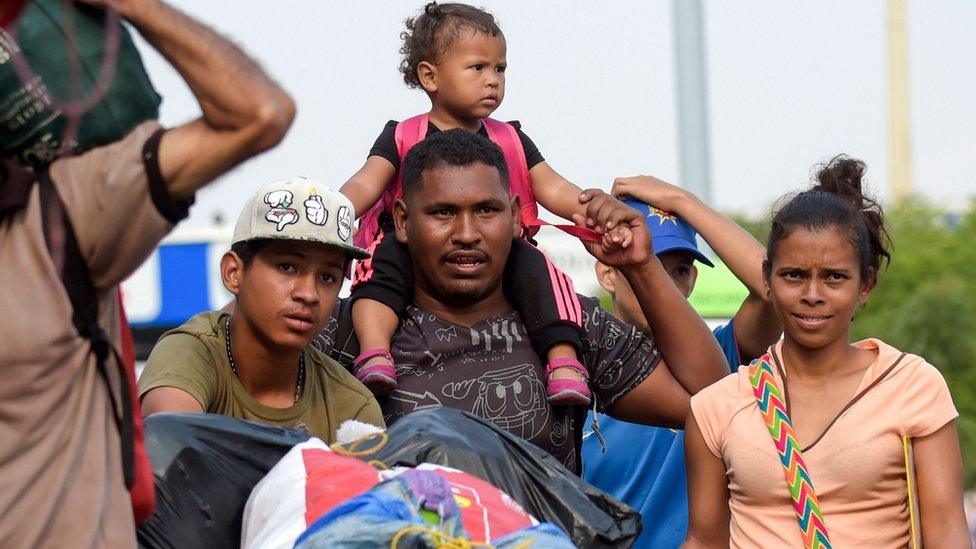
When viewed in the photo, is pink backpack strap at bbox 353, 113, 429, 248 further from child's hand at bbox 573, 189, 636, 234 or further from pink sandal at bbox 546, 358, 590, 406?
A: pink sandal at bbox 546, 358, 590, 406

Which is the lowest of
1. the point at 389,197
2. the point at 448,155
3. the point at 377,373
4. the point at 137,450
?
the point at 377,373

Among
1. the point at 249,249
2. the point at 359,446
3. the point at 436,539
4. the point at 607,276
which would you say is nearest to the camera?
the point at 436,539

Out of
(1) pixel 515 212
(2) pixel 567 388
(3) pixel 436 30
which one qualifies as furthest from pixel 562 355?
(3) pixel 436 30

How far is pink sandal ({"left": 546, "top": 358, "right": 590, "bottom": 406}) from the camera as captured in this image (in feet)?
13.1

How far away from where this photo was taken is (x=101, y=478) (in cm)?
246

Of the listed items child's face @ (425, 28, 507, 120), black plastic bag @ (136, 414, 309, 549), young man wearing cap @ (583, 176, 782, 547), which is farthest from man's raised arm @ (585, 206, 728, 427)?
black plastic bag @ (136, 414, 309, 549)

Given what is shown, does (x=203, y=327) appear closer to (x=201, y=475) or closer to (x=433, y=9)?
(x=201, y=475)

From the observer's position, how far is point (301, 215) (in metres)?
3.70

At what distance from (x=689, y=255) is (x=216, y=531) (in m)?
2.16

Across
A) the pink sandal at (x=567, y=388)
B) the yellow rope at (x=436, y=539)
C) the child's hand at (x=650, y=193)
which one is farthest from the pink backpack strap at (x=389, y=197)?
the yellow rope at (x=436, y=539)

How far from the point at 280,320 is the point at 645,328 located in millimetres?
1480

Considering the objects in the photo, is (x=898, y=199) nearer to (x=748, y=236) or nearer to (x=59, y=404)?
(x=748, y=236)

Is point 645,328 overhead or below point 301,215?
below

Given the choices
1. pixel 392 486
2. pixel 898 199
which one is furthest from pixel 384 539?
pixel 898 199
